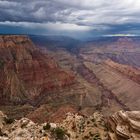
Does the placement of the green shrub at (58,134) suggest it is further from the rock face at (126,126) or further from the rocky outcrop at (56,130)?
the rock face at (126,126)

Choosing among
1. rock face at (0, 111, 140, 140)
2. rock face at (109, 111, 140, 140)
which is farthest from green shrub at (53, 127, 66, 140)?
rock face at (109, 111, 140, 140)

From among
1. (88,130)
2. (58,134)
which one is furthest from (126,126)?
(88,130)

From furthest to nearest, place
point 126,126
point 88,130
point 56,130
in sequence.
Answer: point 88,130 < point 56,130 < point 126,126

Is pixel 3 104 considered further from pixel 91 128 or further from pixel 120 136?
pixel 120 136

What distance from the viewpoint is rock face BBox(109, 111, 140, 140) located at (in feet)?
136

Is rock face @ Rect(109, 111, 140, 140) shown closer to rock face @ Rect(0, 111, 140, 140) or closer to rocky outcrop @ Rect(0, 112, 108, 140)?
rock face @ Rect(0, 111, 140, 140)

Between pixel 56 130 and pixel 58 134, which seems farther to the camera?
pixel 56 130

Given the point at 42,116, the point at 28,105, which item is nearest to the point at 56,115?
the point at 42,116

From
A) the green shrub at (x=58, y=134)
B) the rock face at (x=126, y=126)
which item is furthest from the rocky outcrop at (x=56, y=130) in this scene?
the rock face at (x=126, y=126)

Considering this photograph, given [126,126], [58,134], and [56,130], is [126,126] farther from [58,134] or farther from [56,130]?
[56,130]

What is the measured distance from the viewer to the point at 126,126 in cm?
4366

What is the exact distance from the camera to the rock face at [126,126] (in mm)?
41341

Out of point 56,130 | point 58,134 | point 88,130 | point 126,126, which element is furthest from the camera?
point 88,130

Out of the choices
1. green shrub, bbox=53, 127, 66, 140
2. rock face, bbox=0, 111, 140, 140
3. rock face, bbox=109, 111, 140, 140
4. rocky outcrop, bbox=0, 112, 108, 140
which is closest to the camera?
rock face, bbox=109, 111, 140, 140
